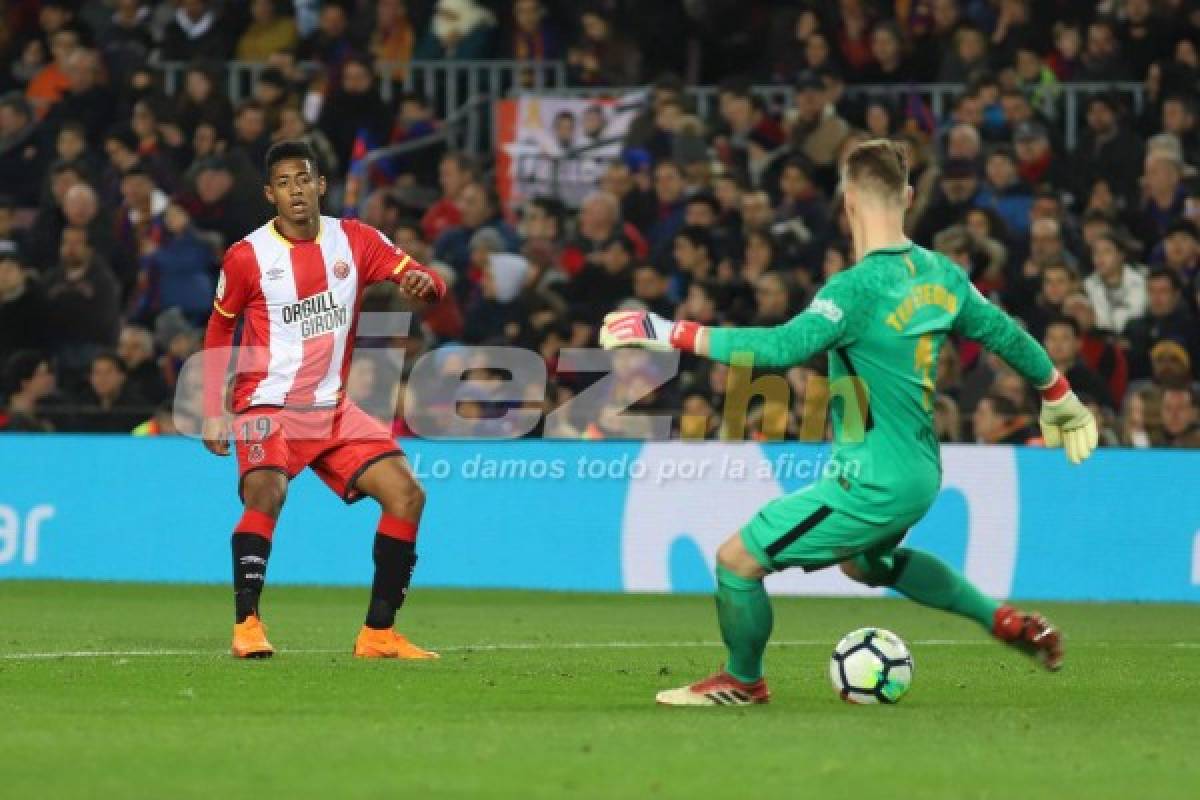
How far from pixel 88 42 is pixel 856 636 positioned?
17118 mm

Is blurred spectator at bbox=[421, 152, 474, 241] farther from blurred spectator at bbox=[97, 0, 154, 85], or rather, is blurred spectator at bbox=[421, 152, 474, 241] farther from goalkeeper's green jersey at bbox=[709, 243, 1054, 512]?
goalkeeper's green jersey at bbox=[709, 243, 1054, 512]

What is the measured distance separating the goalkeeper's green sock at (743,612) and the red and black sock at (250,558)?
2872 millimetres

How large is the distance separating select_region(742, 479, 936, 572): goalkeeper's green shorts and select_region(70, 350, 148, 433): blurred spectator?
1047 centimetres

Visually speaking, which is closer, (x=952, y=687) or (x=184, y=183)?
(x=952, y=687)

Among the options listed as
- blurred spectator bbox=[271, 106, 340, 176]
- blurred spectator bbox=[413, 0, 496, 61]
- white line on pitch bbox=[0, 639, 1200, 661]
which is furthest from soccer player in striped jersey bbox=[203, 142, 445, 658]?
blurred spectator bbox=[413, 0, 496, 61]

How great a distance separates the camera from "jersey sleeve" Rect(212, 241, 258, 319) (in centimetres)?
1089

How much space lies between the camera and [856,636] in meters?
8.83

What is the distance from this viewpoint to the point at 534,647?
1181 cm

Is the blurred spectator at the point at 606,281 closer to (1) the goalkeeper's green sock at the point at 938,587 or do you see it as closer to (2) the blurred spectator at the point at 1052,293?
(2) the blurred spectator at the point at 1052,293

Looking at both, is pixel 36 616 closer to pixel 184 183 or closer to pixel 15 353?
pixel 15 353

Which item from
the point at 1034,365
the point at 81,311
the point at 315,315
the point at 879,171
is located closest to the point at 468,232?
the point at 81,311

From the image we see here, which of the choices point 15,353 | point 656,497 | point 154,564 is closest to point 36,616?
point 154,564

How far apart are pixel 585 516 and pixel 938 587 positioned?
809cm

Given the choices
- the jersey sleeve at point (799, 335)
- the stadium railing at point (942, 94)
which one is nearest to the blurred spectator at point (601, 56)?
the stadium railing at point (942, 94)
